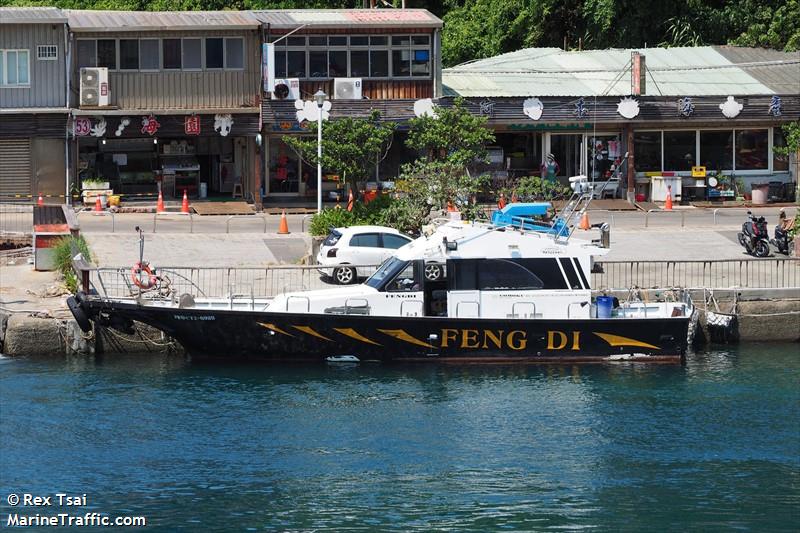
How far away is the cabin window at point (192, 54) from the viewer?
51.3 meters

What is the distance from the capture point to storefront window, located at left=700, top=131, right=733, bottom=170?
5534cm

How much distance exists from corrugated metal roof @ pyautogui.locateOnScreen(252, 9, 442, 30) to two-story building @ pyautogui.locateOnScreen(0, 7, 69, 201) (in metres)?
7.12

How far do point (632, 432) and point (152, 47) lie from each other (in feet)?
90.9

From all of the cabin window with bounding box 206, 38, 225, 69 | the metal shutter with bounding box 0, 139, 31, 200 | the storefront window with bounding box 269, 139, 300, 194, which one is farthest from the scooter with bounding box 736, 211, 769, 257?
the metal shutter with bounding box 0, 139, 31, 200

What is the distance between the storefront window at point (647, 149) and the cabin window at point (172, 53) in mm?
16998

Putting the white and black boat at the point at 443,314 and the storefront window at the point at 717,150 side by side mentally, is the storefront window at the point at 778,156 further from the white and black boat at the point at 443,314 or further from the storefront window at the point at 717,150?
the white and black boat at the point at 443,314

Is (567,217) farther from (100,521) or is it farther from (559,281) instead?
(100,521)

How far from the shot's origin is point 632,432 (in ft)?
95.6

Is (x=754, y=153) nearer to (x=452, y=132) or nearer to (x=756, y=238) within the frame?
(x=452, y=132)

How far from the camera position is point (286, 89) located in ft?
167

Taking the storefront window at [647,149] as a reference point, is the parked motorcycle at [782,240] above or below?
below

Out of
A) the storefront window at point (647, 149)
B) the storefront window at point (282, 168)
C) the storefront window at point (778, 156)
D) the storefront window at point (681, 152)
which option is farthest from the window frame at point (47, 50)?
the storefront window at point (778, 156)

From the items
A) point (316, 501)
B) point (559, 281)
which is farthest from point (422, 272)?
point (316, 501)

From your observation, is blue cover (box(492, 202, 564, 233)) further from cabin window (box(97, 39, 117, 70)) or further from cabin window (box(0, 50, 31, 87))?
cabin window (box(0, 50, 31, 87))
